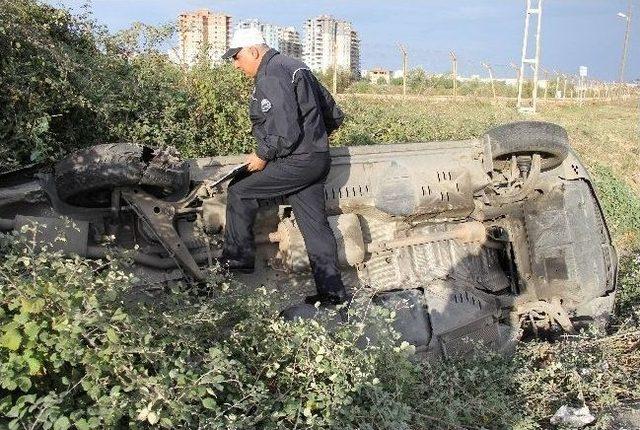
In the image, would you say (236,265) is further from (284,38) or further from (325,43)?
(325,43)

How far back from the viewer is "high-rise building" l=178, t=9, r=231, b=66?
30.9 ft

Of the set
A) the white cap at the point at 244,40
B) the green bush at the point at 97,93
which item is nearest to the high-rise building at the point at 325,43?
the green bush at the point at 97,93

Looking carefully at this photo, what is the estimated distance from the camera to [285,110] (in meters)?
4.17

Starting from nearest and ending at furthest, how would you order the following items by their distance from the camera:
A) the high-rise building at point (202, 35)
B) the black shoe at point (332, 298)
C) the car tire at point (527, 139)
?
the black shoe at point (332, 298), the car tire at point (527, 139), the high-rise building at point (202, 35)

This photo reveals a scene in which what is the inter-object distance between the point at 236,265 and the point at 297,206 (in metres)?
0.56

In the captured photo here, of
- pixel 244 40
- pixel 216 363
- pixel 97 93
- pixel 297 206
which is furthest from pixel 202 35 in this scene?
pixel 216 363

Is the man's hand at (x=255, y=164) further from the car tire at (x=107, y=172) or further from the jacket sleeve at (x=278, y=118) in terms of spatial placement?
the car tire at (x=107, y=172)

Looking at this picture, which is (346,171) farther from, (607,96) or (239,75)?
(607,96)

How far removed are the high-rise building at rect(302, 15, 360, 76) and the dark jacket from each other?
17332 mm

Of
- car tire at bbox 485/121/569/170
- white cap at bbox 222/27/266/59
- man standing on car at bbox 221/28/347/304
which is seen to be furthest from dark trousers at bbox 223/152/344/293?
car tire at bbox 485/121/569/170

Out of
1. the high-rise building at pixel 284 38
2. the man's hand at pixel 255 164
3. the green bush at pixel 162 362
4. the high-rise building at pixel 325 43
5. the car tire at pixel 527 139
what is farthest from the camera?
the high-rise building at pixel 325 43

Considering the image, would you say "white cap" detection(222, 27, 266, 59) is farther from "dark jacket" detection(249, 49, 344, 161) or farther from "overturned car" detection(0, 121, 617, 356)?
"overturned car" detection(0, 121, 617, 356)

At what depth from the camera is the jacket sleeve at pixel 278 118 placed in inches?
164

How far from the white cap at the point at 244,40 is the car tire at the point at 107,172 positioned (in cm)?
81
